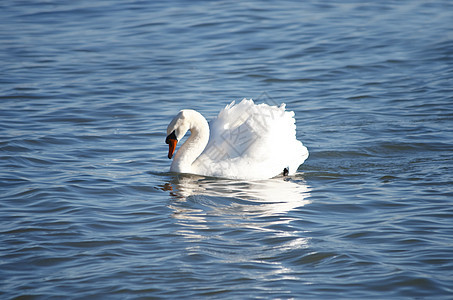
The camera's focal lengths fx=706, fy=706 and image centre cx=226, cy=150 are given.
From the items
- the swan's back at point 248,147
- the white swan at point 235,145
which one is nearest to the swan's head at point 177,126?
the white swan at point 235,145

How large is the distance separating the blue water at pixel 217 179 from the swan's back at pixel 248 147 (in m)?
0.20

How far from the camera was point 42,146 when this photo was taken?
33.2 feet

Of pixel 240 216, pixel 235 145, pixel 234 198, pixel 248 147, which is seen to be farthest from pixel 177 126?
pixel 240 216

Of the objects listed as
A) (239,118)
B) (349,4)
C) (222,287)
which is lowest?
(222,287)

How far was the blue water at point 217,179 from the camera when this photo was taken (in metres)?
6.04

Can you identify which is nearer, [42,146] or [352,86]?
[42,146]

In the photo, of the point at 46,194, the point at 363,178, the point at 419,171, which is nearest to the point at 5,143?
the point at 46,194

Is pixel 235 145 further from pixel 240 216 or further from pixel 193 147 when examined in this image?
pixel 240 216

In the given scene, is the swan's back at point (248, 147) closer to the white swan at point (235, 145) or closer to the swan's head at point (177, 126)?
the white swan at point (235, 145)

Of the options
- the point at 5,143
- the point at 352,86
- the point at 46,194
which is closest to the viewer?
the point at 46,194

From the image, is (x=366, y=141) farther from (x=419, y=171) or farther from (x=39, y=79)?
(x=39, y=79)

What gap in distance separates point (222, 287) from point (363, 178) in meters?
3.54

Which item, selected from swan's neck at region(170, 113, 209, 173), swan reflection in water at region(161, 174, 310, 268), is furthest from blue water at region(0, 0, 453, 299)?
swan's neck at region(170, 113, 209, 173)

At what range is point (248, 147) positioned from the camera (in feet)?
29.7
